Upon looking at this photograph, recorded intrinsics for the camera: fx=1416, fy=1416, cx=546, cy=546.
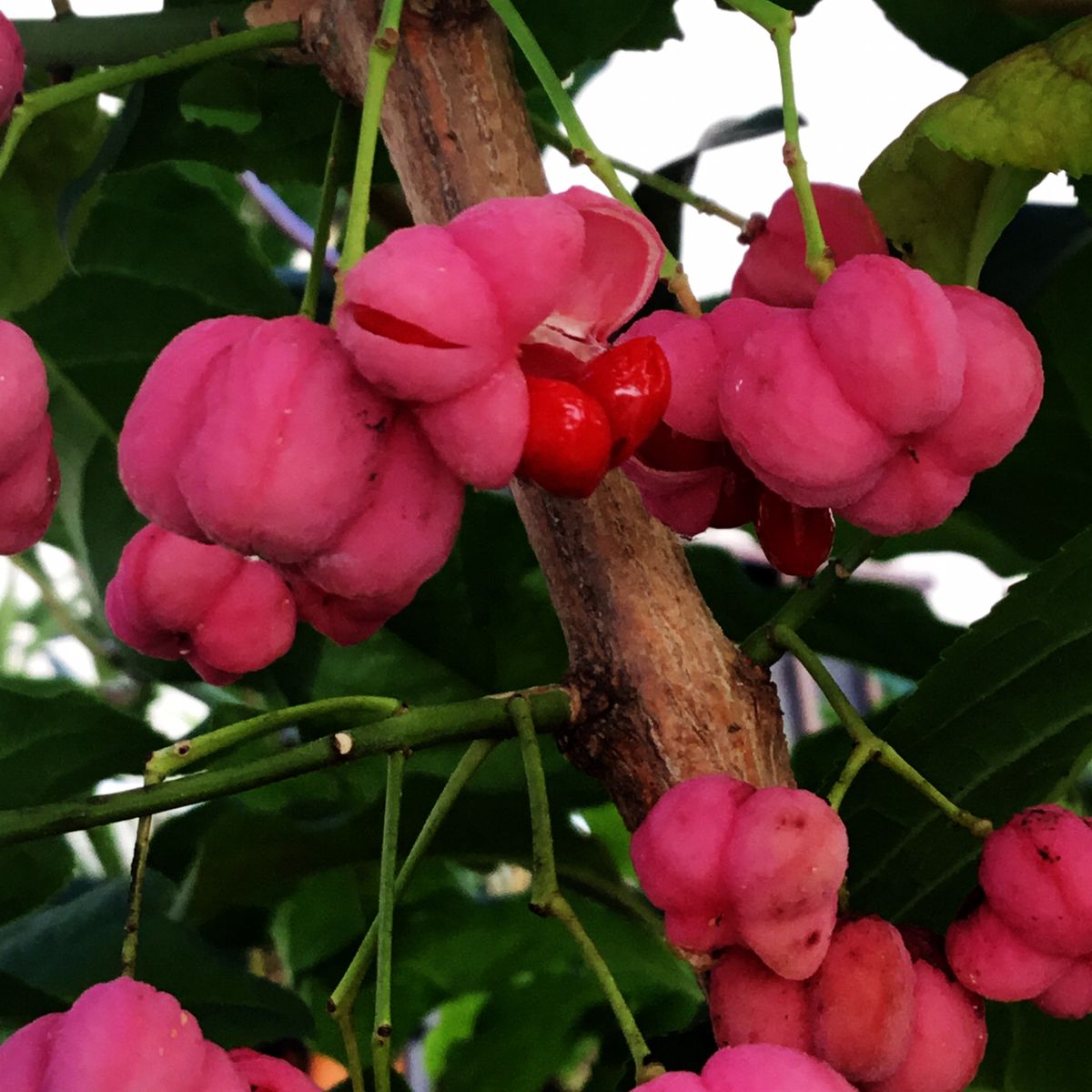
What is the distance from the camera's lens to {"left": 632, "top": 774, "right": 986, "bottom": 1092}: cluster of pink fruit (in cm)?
41

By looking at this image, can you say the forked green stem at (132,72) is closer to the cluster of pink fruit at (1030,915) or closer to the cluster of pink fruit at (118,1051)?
the cluster of pink fruit at (118,1051)

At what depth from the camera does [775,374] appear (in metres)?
0.39

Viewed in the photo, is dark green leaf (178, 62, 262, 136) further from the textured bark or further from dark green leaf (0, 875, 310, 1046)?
dark green leaf (0, 875, 310, 1046)

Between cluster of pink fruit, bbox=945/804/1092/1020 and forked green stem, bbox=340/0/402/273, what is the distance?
28cm

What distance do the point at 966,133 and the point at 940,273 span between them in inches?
3.6

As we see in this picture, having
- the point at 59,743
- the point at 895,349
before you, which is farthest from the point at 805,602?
the point at 59,743

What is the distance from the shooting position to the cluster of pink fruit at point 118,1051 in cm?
38

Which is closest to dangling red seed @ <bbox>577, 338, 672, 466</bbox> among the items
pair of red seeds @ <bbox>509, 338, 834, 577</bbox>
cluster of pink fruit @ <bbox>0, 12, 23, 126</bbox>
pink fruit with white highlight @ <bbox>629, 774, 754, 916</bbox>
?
pair of red seeds @ <bbox>509, 338, 834, 577</bbox>

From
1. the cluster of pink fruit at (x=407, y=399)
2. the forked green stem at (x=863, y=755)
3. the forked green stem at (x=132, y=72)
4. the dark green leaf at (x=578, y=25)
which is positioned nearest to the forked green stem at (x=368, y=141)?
the cluster of pink fruit at (x=407, y=399)

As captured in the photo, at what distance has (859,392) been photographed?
38 cm

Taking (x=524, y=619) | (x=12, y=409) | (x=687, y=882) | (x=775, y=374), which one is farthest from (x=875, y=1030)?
(x=524, y=619)

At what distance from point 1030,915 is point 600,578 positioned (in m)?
0.18

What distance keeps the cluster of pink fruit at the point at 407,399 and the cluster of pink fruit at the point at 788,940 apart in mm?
119

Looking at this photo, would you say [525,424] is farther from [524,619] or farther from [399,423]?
[524,619]
